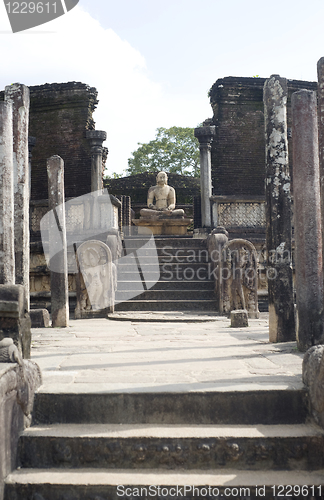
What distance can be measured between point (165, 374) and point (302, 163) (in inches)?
91.6

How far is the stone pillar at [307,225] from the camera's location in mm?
3963

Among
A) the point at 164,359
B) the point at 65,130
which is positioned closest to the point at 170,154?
the point at 65,130

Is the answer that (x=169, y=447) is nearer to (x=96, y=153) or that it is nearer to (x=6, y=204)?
(x=6, y=204)

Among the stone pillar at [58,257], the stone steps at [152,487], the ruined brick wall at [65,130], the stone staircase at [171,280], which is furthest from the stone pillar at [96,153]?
the stone steps at [152,487]

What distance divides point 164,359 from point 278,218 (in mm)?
2061

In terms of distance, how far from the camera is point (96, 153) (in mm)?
13820

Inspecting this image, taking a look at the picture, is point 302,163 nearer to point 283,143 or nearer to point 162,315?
point 283,143

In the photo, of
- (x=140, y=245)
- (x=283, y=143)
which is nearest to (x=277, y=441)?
(x=283, y=143)

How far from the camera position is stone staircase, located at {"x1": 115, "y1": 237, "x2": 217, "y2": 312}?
848 centimetres

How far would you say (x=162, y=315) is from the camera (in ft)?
24.7

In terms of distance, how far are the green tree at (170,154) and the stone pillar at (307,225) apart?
2506 centimetres

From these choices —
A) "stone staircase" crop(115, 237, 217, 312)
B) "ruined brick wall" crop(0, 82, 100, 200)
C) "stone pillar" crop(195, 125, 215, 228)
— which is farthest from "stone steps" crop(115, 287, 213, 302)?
"ruined brick wall" crop(0, 82, 100, 200)

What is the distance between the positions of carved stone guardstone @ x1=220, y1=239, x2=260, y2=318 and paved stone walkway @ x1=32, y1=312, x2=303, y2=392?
1587 millimetres

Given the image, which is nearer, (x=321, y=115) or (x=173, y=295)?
(x=321, y=115)
